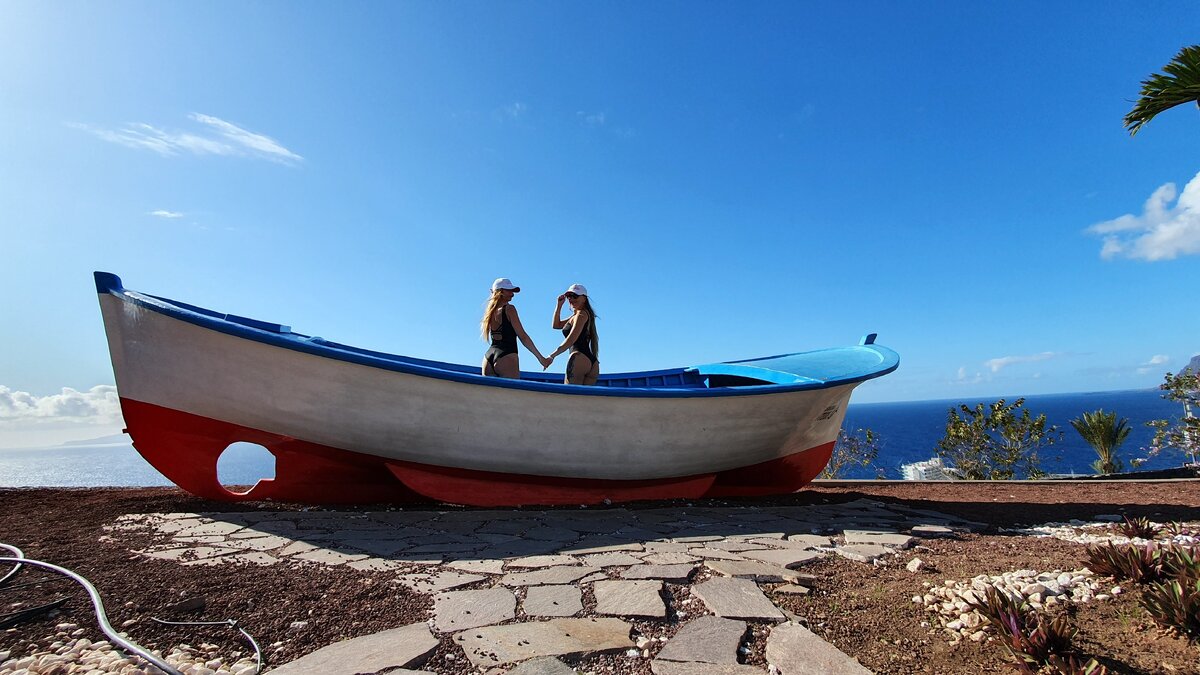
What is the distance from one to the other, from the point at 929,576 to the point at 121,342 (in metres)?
5.83

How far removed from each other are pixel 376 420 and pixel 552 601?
275cm

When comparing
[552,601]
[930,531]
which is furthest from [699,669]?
[930,531]

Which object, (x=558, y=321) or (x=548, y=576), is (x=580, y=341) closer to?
(x=558, y=321)

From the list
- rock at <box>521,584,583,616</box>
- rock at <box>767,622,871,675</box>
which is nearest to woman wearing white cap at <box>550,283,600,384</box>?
rock at <box>521,584,583,616</box>

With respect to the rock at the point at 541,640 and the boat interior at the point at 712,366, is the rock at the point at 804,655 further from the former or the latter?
the boat interior at the point at 712,366

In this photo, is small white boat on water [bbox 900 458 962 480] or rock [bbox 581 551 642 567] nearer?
rock [bbox 581 551 642 567]

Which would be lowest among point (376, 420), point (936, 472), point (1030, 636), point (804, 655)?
point (936, 472)

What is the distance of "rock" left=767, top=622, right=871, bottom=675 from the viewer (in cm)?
181

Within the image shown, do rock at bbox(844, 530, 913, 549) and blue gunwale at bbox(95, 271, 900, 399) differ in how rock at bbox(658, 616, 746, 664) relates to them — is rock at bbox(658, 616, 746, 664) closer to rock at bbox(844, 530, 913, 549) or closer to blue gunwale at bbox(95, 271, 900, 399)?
rock at bbox(844, 530, 913, 549)

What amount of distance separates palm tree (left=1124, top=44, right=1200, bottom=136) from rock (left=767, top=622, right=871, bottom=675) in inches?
299

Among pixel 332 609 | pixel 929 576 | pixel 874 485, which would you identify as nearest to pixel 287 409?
pixel 332 609

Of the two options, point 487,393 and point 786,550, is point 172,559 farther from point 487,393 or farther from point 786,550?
point 786,550

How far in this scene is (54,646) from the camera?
6.60 ft

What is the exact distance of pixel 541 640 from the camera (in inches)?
81.4
